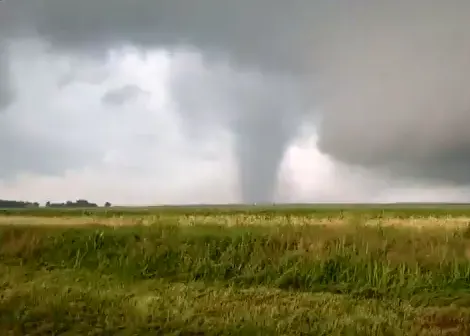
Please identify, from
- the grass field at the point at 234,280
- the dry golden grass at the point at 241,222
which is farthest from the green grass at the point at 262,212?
the grass field at the point at 234,280

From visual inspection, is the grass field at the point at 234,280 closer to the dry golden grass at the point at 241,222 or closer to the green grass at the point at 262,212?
the dry golden grass at the point at 241,222

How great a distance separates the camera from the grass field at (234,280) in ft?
51.2

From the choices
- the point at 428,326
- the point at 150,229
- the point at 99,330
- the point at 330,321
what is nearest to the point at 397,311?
the point at 428,326

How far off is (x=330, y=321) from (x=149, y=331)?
458 cm

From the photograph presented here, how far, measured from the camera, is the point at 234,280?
23188 mm

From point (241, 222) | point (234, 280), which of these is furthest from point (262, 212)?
point (234, 280)

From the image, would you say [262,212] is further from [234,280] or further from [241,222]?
[234,280]

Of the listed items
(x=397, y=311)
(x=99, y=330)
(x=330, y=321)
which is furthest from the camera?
(x=397, y=311)

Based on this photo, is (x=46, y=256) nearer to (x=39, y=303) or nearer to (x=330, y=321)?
(x=39, y=303)

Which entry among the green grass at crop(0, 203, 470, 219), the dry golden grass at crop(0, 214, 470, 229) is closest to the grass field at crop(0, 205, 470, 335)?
the dry golden grass at crop(0, 214, 470, 229)

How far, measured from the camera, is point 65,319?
15.3 meters

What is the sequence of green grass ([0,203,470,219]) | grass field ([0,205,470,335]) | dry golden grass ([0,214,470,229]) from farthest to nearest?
1. green grass ([0,203,470,219])
2. dry golden grass ([0,214,470,229])
3. grass field ([0,205,470,335])

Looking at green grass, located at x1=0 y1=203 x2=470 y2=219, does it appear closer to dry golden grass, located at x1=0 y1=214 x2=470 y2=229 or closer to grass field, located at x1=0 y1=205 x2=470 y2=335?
dry golden grass, located at x1=0 y1=214 x2=470 y2=229

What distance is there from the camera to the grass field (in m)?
15.6
